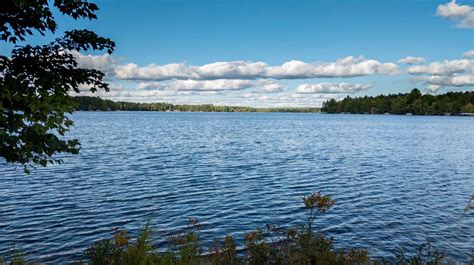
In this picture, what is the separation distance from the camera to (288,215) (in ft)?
66.4

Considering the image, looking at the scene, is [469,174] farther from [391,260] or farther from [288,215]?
[391,260]

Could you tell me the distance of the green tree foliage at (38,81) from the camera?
7293 millimetres

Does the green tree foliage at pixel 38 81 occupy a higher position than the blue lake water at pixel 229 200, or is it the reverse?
the green tree foliage at pixel 38 81

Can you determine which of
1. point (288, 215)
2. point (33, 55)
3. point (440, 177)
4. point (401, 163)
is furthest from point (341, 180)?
point (33, 55)

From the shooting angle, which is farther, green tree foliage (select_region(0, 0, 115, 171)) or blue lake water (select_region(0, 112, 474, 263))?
blue lake water (select_region(0, 112, 474, 263))

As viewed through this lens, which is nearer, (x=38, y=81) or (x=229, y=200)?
(x=38, y=81)

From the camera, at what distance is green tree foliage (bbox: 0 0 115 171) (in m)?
7.29

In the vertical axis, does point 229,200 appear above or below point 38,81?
below

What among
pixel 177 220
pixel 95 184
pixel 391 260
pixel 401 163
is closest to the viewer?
pixel 391 260

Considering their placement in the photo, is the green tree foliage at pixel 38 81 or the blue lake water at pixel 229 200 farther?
the blue lake water at pixel 229 200

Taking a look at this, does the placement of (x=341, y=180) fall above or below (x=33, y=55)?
below

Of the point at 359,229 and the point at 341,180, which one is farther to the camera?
the point at 341,180

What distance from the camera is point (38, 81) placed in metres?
7.75

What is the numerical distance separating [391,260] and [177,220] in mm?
9479
